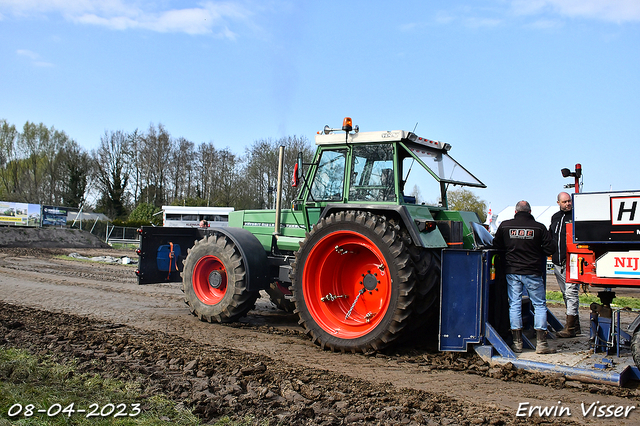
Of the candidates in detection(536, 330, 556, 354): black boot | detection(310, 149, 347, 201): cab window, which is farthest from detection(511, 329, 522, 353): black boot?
detection(310, 149, 347, 201): cab window

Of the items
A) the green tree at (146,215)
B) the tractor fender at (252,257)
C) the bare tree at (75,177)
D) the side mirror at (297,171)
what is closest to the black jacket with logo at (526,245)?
the side mirror at (297,171)

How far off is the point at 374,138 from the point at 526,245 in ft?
6.96

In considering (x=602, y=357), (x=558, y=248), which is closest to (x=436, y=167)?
(x=558, y=248)

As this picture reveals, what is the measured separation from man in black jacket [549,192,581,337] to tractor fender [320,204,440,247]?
5.98ft

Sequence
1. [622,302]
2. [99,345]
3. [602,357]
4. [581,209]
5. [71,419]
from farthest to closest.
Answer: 1. [622,302]
2. [99,345]
3. [602,357]
4. [581,209]
5. [71,419]

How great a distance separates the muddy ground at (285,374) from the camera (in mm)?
3686

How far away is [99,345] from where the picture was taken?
17.9 feet

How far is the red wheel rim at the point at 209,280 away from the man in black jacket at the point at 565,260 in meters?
4.42

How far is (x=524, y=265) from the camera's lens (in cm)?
532

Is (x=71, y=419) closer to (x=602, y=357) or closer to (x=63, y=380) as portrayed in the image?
(x=63, y=380)

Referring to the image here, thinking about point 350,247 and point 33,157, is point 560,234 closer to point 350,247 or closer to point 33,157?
point 350,247

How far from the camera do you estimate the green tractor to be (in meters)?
5.32

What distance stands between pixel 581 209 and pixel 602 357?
154cm

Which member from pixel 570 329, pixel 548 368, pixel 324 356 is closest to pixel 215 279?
pixel 324 356
